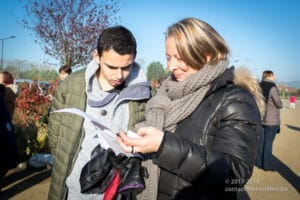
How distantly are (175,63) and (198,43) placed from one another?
22cm

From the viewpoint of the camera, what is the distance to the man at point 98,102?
2.25m

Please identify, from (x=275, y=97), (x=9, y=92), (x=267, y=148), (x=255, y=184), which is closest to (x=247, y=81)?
(x=255, y=184)

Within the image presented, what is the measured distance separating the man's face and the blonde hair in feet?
1.80


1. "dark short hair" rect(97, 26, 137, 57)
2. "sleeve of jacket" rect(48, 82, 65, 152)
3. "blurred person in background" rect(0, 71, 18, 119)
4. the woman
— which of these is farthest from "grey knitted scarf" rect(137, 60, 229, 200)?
"blurred person in background" rect(0, 71, 18, 119)

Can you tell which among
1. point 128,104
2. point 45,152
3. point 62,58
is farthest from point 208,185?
point 62,58

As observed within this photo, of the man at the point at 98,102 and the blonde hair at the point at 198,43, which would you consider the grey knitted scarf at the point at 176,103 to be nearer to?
the blonde hair at the point at 198,43

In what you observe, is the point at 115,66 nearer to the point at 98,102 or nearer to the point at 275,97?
the point at 98,102

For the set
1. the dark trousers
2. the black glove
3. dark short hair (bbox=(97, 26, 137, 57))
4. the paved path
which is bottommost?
the paved path

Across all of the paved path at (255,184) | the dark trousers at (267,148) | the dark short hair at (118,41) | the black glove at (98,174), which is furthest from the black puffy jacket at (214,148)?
the dark trousers at (267,148)

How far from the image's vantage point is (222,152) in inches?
59.8

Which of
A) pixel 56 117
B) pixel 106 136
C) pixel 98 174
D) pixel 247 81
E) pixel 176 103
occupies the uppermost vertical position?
pixel 247 81

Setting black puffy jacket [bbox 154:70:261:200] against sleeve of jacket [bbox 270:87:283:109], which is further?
sleeve of jacket [bbox 270:87:283:109]

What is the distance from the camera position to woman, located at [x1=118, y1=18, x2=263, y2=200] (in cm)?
148

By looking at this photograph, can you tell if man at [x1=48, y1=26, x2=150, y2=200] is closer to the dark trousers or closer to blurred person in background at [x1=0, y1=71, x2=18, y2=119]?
blurred person in background at [x1=0, y1=71, x2=18, y2=119]
